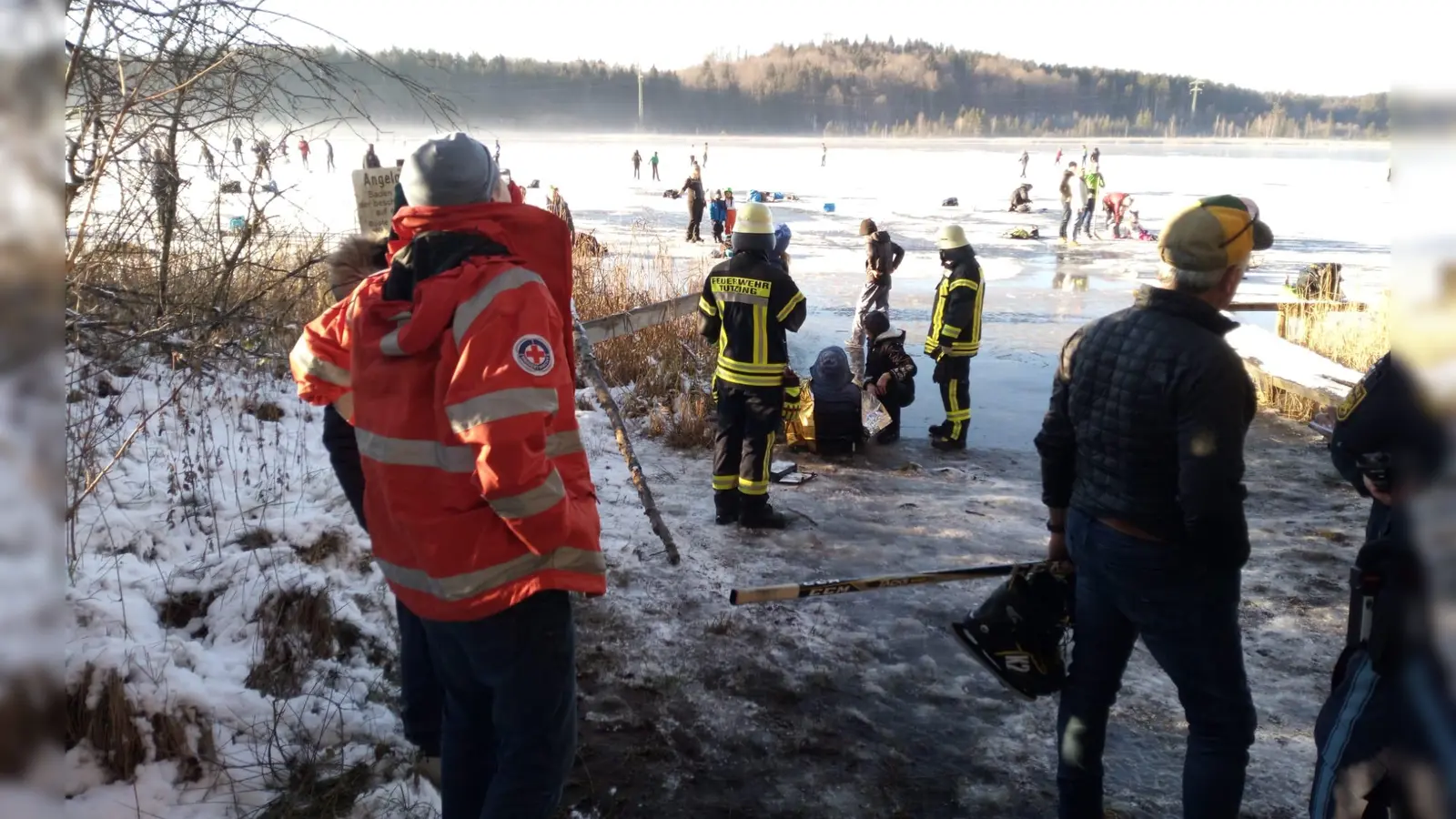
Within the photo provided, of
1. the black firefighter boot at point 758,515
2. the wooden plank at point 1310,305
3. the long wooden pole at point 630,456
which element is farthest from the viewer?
the wooden plank at point 1310,305

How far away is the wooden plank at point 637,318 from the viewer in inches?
312

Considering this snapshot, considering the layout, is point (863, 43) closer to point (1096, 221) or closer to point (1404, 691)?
point (1096, 221)

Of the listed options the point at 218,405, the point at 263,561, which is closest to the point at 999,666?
the point at 263,561

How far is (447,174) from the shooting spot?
2.14 m

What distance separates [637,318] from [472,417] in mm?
6429

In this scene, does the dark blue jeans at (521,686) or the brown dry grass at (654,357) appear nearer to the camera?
the dark blue jeans at (521,686)

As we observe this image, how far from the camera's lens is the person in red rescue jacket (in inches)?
77.8

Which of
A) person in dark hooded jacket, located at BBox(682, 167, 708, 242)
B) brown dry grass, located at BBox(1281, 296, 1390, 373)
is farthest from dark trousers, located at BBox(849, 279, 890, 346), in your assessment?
person in dark hooded jacket, located at BBox(682, 167, 708, 242)

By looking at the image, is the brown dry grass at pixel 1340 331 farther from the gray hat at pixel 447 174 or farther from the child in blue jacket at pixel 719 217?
the child in blue jacket at pixel 719 217

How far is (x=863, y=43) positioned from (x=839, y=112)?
33926 mm

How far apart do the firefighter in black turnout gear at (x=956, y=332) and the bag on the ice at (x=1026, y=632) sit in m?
4.55

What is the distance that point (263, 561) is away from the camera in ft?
12.6

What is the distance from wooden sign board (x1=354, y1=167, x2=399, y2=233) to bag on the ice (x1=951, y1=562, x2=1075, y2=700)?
282cm

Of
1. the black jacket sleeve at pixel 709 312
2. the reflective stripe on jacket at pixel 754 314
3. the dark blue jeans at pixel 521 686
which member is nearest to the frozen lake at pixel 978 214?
the dark blue jeans at pixel 521 686
